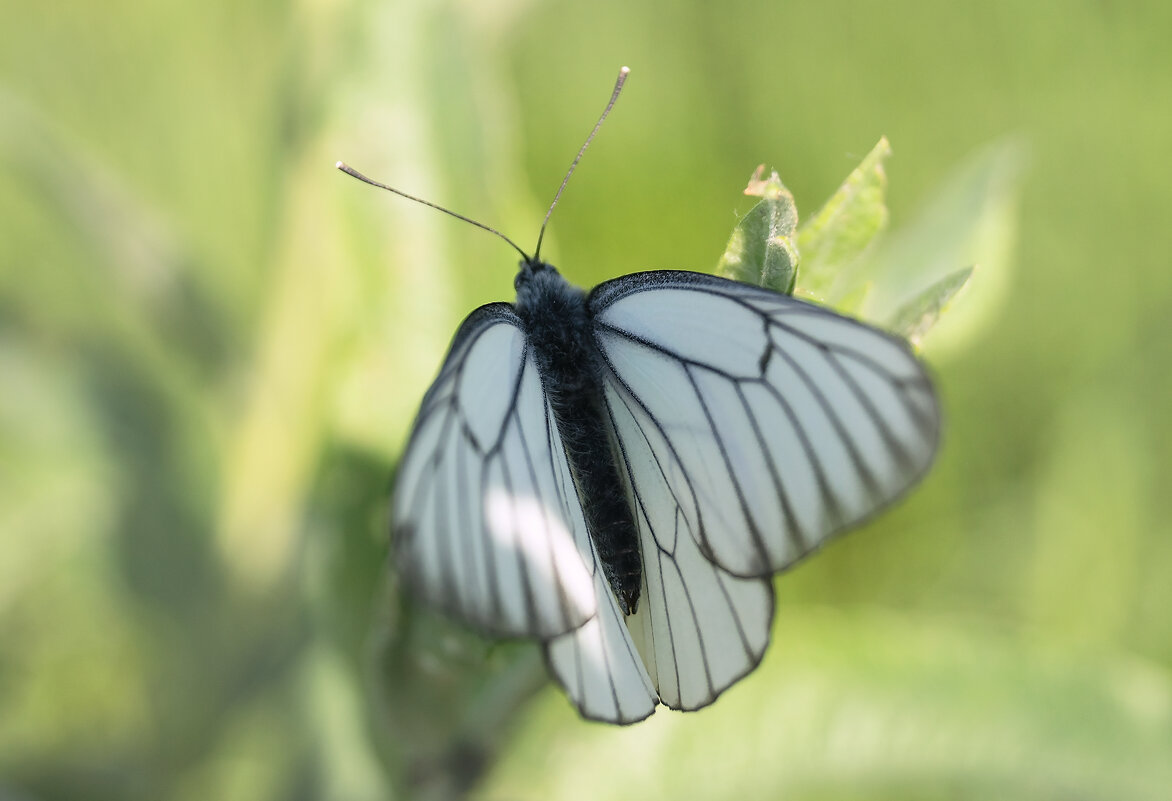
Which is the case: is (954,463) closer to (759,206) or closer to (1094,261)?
(1094,261)

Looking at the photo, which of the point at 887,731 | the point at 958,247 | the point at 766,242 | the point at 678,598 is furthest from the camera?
the point at 887,731

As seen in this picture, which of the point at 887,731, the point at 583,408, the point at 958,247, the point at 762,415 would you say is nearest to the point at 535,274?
the point at 583,408

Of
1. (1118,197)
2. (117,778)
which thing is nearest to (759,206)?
(117,778)

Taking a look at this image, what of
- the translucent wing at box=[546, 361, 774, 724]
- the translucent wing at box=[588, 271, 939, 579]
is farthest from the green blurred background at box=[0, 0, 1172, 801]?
the translucent wing at box=[588, 271, 939, 579]

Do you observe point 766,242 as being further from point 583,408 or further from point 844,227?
point 583,408

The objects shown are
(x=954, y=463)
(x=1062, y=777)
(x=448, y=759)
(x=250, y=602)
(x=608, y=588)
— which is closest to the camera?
(x=608, y=588)

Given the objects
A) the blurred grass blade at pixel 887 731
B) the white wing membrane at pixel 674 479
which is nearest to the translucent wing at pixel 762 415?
the white wing membrane at pixel 674 479
